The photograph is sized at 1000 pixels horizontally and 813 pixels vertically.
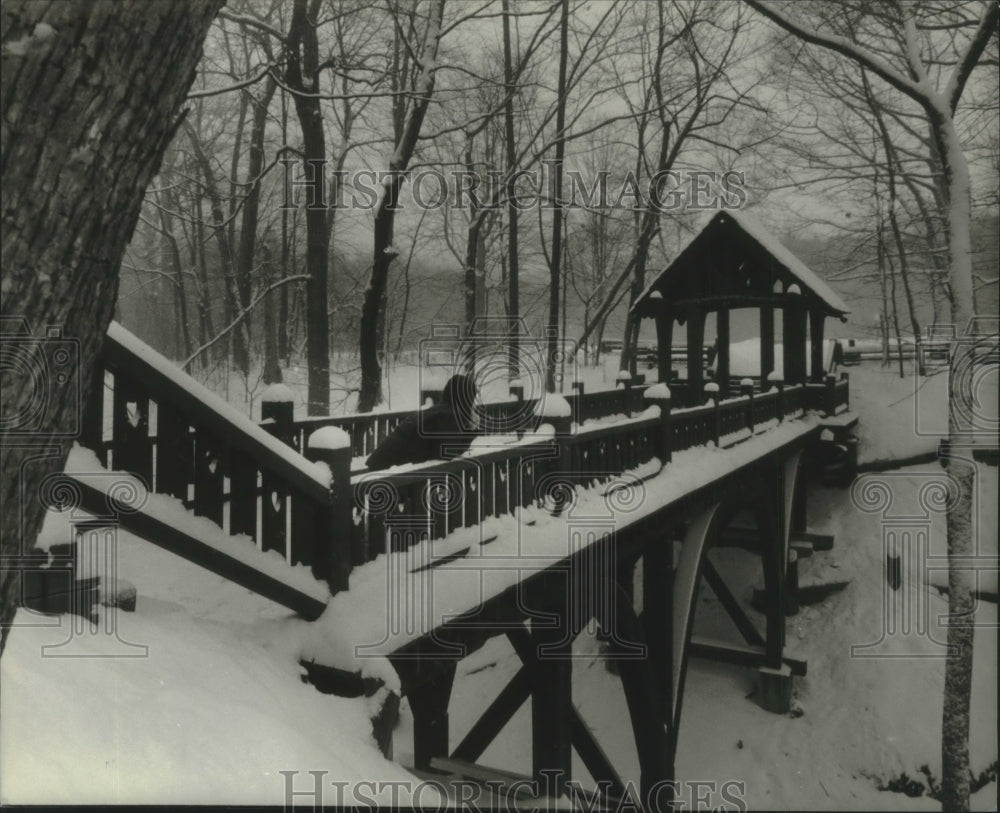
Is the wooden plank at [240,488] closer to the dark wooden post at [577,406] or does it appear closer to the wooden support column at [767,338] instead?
the dark wooden post at [577,406]

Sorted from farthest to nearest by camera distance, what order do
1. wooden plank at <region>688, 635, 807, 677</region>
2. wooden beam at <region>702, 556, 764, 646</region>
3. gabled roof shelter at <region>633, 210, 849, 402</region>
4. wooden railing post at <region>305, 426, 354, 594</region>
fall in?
gabled roof shelter at <region>633, 210, 849, 402</region>, wooden beam at <region>702, 556, 764, 646</region>, wooden plank at <region>688, 635, 807, 677</region>, wooden railing post at <region>305, 426, 354, 594</region>

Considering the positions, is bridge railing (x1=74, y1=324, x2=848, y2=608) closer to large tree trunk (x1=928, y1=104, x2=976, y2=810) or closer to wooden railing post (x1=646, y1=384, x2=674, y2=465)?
wooden railing post (x1=646, y1=384, x2=674, y2=465)

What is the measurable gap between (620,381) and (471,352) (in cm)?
273

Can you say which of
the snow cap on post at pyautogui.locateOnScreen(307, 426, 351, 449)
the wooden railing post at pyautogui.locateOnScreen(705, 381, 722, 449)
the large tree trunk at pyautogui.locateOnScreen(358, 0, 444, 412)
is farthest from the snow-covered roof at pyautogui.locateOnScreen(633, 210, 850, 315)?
the snow cap on post at pyautogui.locateOnScreen(307, 426, 351, 449)

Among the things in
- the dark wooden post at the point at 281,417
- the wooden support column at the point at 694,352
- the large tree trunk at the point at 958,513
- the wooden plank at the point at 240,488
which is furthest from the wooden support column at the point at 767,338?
the wooden plank at the point at 240,488

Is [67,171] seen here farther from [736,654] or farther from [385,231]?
[736,654]

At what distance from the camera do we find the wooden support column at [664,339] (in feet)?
41.4

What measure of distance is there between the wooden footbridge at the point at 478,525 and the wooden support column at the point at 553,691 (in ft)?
0.04

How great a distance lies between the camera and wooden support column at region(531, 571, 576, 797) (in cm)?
452

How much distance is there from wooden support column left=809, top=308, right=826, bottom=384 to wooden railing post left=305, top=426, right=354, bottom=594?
11.3m

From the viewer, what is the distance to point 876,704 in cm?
931

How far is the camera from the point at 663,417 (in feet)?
21.2

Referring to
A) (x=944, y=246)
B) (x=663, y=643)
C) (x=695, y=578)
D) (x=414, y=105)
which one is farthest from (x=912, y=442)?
(x=414, y=105)

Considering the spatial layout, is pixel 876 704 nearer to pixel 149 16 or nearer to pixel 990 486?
pixel 990 486
